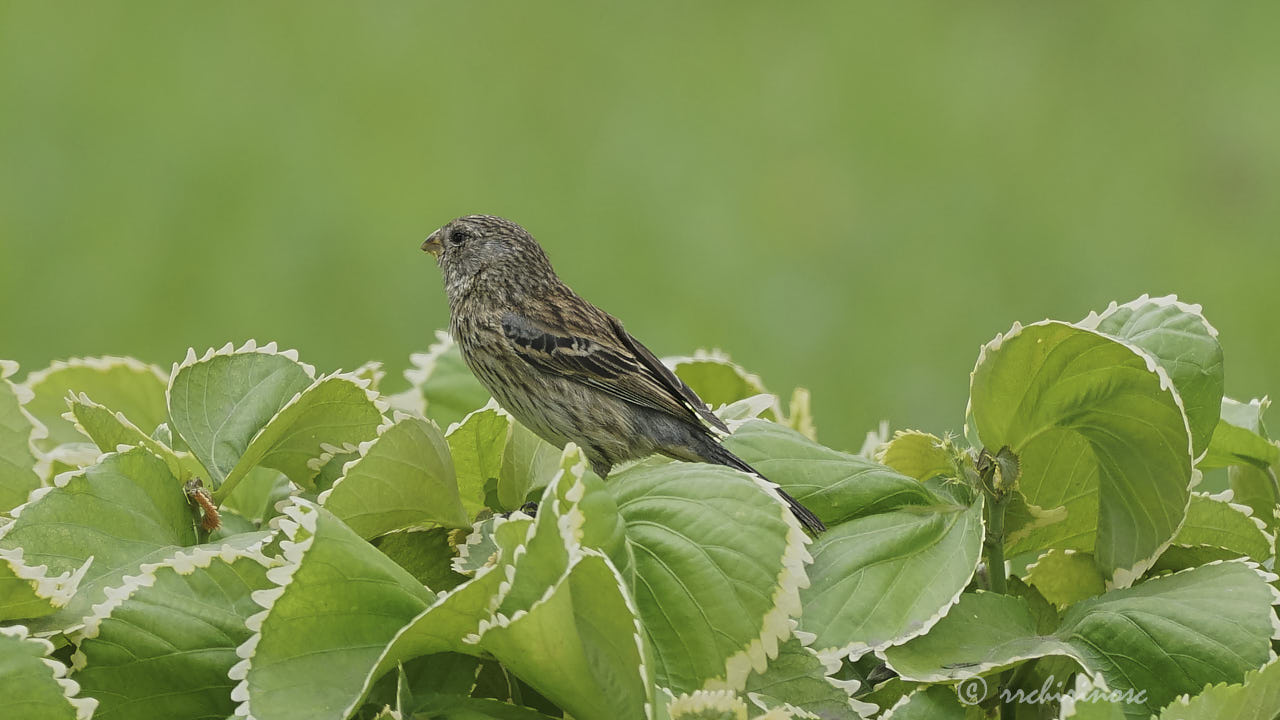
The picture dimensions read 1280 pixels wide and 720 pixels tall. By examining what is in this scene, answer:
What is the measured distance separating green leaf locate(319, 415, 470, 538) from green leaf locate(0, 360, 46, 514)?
46 centimetres

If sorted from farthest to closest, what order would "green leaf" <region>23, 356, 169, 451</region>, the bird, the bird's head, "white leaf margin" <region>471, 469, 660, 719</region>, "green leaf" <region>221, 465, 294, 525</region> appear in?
1. the bird's head
2. the bird
3. "green leaf" <region>23, 356, 169, 451</region>
4. "green leaf" <region>221, 465, 294, 525</region>
5. "white leaf margin" <region>471, 469, 660, 719</region>

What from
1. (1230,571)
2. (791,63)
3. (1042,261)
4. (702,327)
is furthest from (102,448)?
(791,63)

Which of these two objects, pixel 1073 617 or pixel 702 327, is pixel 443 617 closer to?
pixel 1073 617

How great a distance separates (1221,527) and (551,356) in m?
1.37

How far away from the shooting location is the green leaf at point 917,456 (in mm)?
1597

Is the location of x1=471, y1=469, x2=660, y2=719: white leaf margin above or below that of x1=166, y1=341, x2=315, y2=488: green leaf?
below

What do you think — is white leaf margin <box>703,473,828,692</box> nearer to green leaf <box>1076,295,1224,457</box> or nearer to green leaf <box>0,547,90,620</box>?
green leaf <box>1076,295,1224,457</box>

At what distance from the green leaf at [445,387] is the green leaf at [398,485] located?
2.11 ft

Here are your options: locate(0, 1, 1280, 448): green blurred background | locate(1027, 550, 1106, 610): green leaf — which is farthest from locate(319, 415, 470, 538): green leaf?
locate(0, 1, 1280, 448): green blurred background

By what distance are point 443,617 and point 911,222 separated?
18.2 ft

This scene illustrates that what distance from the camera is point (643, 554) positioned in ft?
4.16

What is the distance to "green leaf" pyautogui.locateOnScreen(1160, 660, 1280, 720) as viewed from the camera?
1.18 meters

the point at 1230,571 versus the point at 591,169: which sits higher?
the point at 591,169

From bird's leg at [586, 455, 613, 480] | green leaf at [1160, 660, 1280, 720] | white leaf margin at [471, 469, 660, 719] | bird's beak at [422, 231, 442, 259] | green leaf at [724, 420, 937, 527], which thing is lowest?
green leaf at [1160, 660, 1280, 720]
